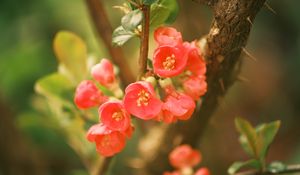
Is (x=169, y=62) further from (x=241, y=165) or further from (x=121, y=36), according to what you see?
(x=241, y=165)

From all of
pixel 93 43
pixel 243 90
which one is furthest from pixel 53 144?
pixel 243 90

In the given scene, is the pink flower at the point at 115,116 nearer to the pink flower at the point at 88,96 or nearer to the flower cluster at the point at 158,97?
the flower cluster at the point at 158,97

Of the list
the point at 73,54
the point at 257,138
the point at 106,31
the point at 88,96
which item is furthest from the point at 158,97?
the point at 106,31

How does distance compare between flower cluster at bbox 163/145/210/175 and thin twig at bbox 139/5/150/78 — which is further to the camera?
flower cluster at bbox 163/145/210/175

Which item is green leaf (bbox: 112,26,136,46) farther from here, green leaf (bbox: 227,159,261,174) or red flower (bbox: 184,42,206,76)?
green leaf (bbox: 227,159,261,174)

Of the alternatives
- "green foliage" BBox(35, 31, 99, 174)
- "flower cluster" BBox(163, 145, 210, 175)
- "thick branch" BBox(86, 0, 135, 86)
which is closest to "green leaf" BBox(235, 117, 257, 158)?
"flower cluster" BBox(163, 145, 210, 175)

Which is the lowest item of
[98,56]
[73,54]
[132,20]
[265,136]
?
[98,56]
